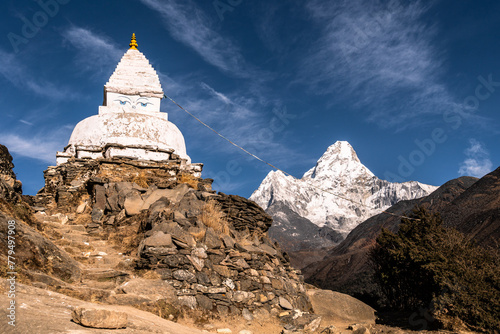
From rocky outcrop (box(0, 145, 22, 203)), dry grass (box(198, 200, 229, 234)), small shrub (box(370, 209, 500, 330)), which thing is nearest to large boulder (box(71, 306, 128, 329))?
dry grass (box(198, 200, 229, 234))

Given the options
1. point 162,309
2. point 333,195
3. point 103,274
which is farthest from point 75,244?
point 333,195

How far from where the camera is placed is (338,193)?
13650 centimetres

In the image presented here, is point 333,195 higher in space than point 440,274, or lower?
higher

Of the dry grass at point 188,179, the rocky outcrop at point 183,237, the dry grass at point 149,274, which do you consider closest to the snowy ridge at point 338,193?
the dry grass at point 188,179

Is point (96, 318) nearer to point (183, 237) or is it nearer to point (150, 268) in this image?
point (150, 268)

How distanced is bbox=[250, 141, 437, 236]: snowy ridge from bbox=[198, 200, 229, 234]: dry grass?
8625 centimetres

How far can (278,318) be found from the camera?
8461mm

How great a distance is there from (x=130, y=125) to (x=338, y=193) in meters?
125

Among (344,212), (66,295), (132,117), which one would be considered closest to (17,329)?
(66,295)

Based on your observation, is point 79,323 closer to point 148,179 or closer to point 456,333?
point 456,333

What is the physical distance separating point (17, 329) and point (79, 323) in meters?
0.70

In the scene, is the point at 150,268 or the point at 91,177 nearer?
the point at 150,268

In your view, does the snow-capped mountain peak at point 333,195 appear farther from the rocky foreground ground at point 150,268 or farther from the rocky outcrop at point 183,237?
the rocky foreground ground at point 150,268

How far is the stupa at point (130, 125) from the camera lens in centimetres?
1505
